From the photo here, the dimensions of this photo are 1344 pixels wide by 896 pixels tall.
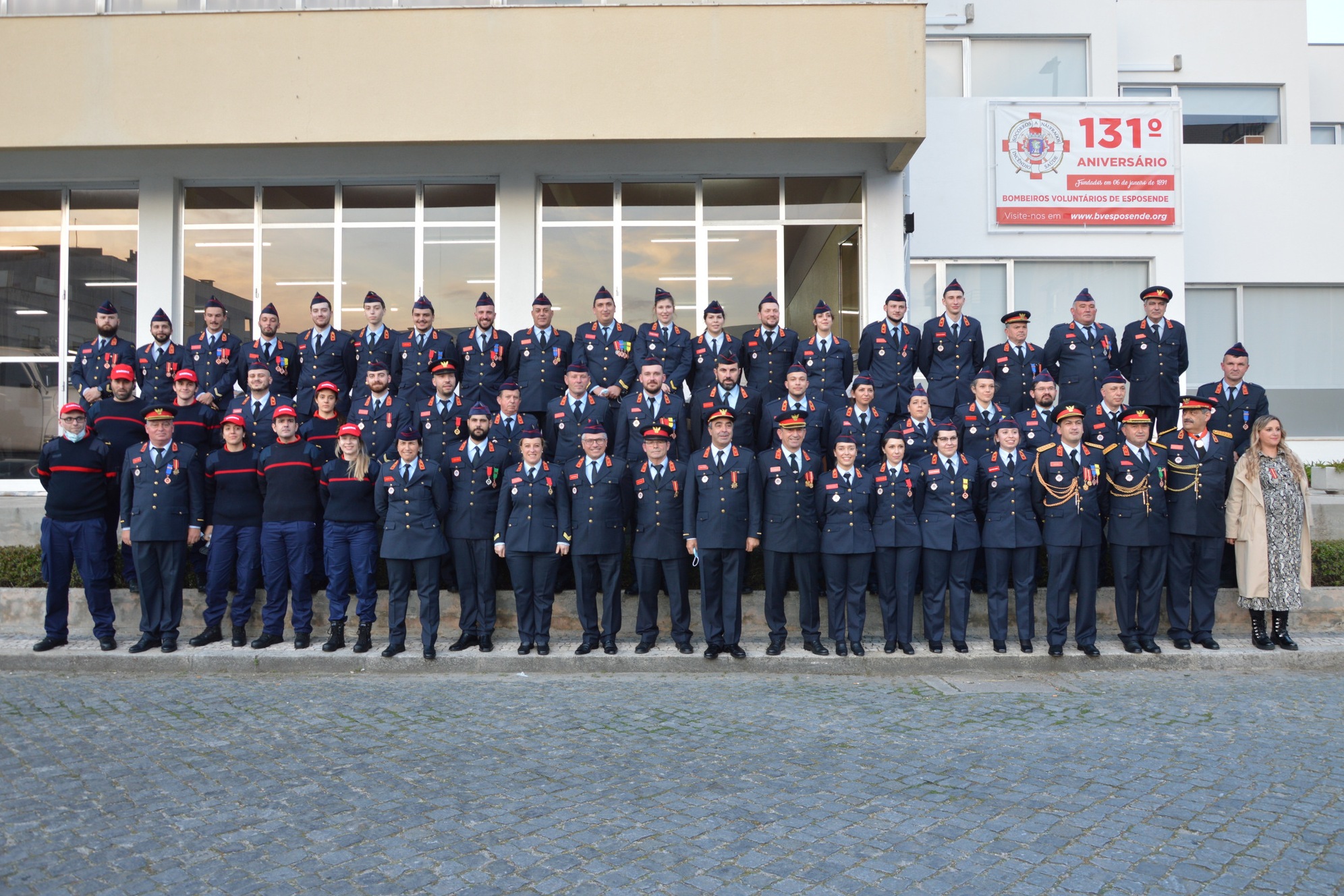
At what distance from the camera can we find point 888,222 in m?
12.2

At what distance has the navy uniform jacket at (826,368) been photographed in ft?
32.1

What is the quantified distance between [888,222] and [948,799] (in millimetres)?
8970

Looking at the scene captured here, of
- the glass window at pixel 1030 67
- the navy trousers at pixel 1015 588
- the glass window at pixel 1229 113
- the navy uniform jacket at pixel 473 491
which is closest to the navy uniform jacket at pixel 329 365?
the navy uniform jacket at pixel 473 491

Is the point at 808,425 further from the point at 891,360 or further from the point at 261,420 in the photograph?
the point at 261,420

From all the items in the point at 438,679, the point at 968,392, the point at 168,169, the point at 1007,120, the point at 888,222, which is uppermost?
the point at 1007,120

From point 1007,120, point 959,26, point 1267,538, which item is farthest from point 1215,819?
point 959,26

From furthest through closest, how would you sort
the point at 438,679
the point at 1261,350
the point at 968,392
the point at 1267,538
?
1. the point at 1261,350
2. the point at 968,392
3. the point at 1267,538
4. the point at 438,679

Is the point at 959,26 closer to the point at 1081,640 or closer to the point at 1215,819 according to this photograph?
the point at 1081,640

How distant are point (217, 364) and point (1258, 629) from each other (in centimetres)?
1052

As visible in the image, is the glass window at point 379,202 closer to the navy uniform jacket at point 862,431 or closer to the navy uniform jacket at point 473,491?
the navy uniform jacket at point 473,491

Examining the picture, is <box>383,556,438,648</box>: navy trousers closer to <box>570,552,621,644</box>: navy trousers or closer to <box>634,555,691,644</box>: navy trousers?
<box>570,552,621,644</box>: navy trousers

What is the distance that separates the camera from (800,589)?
8234 millimetres

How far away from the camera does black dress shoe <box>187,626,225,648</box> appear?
8367mm

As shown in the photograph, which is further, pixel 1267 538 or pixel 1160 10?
pixel 1160 10
